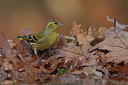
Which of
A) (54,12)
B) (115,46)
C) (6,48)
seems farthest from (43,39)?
(54,12)

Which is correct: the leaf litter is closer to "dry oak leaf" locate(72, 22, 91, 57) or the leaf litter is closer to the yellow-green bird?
"dry oak leaf" locate(72, 22, 91, 57)

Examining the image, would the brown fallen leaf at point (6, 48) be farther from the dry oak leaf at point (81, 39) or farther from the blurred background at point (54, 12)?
the blurred background at point (54, 12)

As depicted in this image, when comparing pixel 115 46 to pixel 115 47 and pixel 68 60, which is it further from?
pixel 68 60

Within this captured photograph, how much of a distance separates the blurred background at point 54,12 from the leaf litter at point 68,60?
21.6 feet

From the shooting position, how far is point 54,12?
12.4 metres

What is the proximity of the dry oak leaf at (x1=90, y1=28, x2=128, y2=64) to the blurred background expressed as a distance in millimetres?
6577

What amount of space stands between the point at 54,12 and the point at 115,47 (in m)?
7.68

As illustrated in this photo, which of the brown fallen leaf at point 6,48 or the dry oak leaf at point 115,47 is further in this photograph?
the brown fallen leaf at point 6,48

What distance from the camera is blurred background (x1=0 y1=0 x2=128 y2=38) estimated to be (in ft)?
39.2

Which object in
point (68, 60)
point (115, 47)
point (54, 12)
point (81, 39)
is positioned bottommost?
point (68, 60)

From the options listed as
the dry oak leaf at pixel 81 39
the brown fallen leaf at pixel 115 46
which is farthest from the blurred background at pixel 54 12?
the brown fallen leaf at pixel 115 46

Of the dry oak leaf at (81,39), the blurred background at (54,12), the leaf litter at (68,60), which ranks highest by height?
the blurred background at (54,12)

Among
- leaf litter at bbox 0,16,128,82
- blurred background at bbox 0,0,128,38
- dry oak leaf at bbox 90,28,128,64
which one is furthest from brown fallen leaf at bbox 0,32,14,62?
blurred background at bbox 0,0,128,38

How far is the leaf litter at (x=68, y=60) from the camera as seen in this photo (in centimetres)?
456
